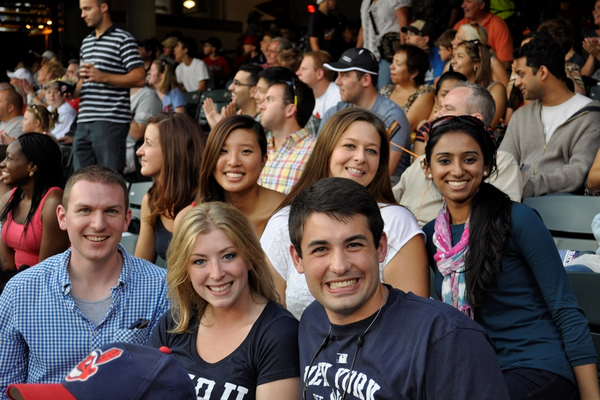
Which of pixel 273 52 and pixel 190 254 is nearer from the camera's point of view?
pixel 190 254

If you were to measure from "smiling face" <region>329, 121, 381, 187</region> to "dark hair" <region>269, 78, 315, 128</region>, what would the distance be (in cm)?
175

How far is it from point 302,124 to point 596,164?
1.89m

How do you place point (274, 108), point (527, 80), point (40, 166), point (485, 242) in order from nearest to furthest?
point (485, 242) → point (40, 166) → point (527, 80) → point (274, 108)

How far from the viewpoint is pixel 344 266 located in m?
1.96

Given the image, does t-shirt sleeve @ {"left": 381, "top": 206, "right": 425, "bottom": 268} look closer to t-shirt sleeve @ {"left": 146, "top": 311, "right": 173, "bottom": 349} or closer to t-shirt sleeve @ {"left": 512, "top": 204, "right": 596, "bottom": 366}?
t-shirt sleeve @ {"left": 512, "top": 204, "right": 596, "bottom": 366}

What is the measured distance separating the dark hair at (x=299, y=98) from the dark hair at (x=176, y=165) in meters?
0.78

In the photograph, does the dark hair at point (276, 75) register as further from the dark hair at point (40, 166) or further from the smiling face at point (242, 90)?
the dark hair at point (40, 166)

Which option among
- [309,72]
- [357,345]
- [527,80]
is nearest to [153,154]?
[527,80]

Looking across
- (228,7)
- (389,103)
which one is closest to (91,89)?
(389,103)

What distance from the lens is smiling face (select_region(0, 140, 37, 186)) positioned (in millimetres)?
4328

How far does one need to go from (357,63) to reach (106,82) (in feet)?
→ 6.46

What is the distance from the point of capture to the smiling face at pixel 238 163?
11.9 ft

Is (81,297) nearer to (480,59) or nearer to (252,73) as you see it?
(252,73)

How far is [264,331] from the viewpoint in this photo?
2.30 meters
